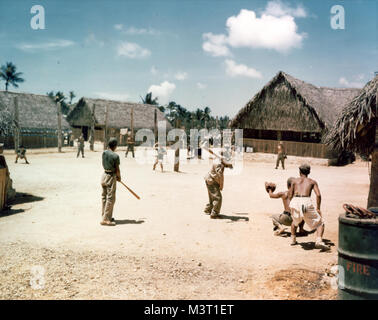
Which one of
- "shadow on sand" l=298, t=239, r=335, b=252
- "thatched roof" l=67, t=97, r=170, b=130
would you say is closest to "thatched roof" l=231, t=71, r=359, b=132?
"shadow on sand" l=298, t=239, r=335, b=252

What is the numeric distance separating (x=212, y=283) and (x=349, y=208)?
1870mm

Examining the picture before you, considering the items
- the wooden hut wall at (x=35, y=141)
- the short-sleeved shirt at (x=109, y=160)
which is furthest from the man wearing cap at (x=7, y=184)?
the wooden hut wall at (x=35, y=141)

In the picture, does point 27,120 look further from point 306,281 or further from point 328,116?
point 306,281

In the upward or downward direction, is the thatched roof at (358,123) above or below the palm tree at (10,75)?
below

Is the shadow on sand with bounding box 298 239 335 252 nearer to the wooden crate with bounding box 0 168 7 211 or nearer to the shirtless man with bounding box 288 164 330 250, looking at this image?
the shirtless man with bounding box 288 164 330 250

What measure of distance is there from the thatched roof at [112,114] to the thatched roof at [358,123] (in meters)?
31.7

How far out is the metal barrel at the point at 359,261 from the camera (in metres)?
3.58

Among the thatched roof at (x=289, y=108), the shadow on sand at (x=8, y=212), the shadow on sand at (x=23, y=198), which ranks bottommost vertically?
the shadow on sand at (x=8, y=212)

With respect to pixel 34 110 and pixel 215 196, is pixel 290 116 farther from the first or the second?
pixel 34 110

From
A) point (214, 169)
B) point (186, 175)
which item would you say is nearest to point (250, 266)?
point (214, 169)

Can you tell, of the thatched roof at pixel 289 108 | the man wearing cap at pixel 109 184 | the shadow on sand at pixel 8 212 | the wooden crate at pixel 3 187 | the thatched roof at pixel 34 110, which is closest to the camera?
the man wearing cap at pixel 109 184

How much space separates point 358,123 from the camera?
689 cm

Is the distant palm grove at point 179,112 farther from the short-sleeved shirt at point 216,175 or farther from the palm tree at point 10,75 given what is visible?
the short-sleeved shirt at point 216,175

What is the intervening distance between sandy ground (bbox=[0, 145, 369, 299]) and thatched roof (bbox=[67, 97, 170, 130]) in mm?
28318
